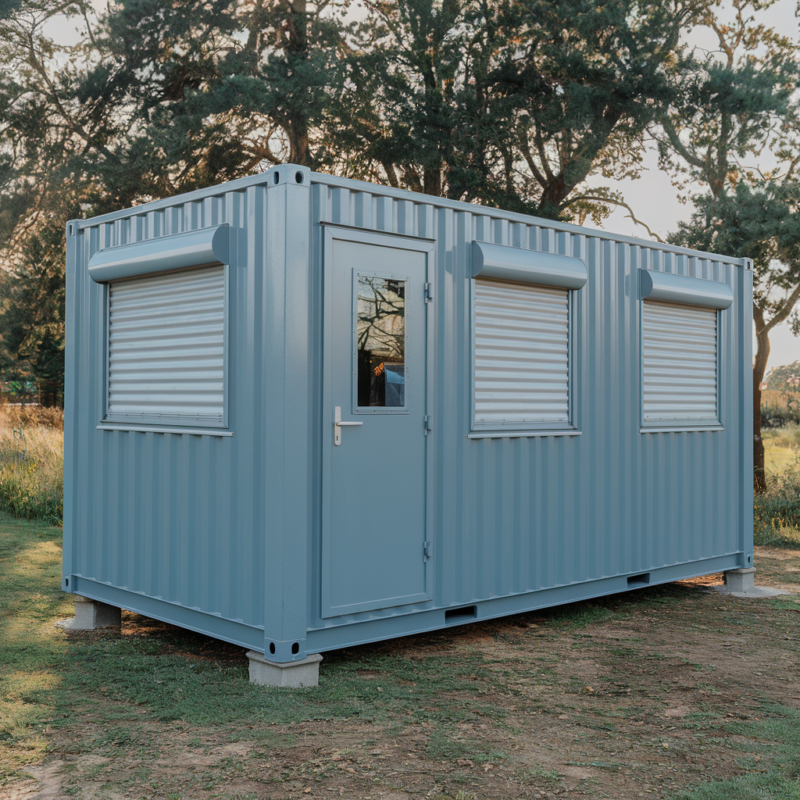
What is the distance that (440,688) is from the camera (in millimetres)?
4590

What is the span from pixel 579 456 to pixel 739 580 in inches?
95.3

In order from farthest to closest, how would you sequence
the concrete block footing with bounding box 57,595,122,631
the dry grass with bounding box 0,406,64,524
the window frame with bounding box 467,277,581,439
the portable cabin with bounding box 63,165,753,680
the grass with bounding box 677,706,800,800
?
1. the dry grass with bounding box 0,406,64,524
2. the concrete block footing with bounding box 57,595,122,631
3. the window frame with bounding box 467,277,581,439
4. the portable cabin with bounding box 63,165,753,680
5. the grass with bounding box 677,706,800,800

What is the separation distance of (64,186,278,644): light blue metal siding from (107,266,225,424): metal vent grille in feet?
0.43

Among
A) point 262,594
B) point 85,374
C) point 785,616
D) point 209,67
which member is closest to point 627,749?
point 262,594

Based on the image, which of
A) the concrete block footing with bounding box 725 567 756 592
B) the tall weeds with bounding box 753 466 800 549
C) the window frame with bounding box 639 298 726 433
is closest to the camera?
the window frame with bounding box 639 298 726 433

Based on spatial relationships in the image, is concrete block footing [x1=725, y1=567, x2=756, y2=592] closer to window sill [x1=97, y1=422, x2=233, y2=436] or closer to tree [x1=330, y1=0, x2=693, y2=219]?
window sill [x1=97, y1=422, x2=233, y2=436]

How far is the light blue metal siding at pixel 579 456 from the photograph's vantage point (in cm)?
525

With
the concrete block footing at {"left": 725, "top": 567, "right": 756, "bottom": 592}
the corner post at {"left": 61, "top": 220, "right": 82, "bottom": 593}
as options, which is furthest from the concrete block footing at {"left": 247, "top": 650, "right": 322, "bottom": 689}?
the concrete block footing at {"left": 725, "top": 567, "right": 756, "bottom": 592}

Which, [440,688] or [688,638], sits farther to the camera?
[688,638]

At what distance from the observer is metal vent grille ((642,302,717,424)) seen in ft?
22.2

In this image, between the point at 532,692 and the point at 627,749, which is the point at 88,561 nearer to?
the point at 532,692

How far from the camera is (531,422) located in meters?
5.84

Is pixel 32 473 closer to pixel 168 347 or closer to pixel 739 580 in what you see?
pixel 168 347

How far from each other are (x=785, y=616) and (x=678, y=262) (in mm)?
2781
